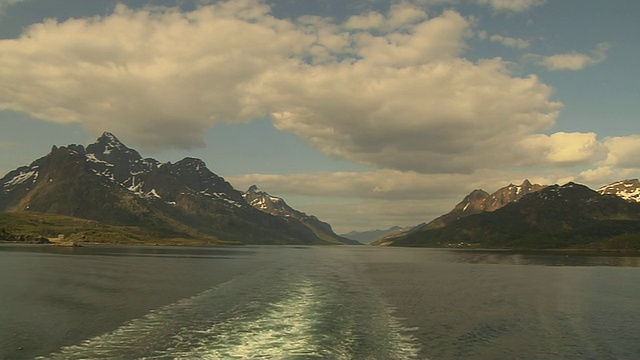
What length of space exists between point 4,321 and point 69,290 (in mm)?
30986

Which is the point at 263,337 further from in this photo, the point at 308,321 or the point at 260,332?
the point at 308,321

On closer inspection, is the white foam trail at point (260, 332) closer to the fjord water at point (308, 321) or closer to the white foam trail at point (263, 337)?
the white foam trail at point (263, 337)

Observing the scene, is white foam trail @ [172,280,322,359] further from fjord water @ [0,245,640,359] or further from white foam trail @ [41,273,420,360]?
fjord water @ [0,245,640,359]

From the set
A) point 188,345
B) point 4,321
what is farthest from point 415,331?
point 4,321

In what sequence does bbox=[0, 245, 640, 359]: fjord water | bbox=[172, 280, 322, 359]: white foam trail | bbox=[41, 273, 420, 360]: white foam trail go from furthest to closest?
bbox=[0, 245, 640, 359]: fjord water < bbox=[41, 273, 420, 360]: white foam trail < bbox=[172, 280, 322, 359]: white foam trail

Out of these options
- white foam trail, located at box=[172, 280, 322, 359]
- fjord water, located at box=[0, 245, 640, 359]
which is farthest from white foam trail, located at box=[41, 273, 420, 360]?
fjord water, located at box=[0, 245, 640, 359]

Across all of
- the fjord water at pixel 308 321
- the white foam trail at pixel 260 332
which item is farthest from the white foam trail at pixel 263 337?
the fjord water at pixel 308 321

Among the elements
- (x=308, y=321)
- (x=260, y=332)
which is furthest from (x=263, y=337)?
(x=308, y=321)

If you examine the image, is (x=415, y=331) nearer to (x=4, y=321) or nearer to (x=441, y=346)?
(x=441, y=346)

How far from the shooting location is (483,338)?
171 feet

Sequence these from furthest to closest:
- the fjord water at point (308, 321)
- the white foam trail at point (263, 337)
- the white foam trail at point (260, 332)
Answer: the fjord water at point (308, 321), the white foam trail at point (260, 332), the white foam trail at point (263, 337)

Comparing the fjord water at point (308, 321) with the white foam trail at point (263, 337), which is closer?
the white foam trail at point (263, 337)

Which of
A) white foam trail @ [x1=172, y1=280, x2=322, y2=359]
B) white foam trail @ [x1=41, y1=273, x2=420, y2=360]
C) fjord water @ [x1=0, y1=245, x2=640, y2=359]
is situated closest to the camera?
white foam trail @ [x1=172, y1=280, x2=322, y2=359]

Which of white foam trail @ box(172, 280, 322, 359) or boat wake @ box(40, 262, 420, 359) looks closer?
white foam trail @ box(172, 280, 322, 359)
